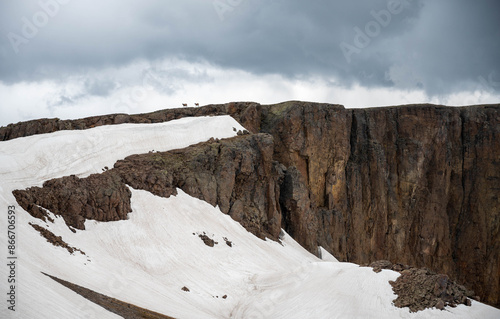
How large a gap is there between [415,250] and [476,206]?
1024 centimetres

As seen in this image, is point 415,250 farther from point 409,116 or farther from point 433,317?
point 433,317

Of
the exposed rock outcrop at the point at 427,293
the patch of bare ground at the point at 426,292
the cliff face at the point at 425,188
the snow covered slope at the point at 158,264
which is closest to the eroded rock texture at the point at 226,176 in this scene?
the snow covered slope at the point at 158,264

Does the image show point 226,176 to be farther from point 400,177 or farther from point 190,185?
point 400,177

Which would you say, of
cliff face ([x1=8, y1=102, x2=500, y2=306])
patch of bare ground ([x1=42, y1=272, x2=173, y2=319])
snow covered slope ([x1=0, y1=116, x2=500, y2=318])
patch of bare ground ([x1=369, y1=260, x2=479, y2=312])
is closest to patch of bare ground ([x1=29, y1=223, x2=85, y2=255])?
snow covered slope ([x1=0, y1=116, x2=500, y2=318])

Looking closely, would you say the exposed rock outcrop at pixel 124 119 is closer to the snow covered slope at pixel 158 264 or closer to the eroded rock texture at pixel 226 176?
the snow covered slope at pixel 158 264

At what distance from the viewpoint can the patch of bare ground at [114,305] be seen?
15559 mm

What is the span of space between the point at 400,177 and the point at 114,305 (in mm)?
51964

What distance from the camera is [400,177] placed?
61.7 meters

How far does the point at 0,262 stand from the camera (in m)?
14.5

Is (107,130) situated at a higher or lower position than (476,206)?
higher

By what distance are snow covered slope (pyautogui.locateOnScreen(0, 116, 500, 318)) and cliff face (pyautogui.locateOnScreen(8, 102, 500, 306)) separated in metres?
15.0

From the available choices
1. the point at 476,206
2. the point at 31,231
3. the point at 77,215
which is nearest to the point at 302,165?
the point at 476,206

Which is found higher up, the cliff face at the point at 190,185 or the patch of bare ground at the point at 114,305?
the cliff face at the point at 190,185

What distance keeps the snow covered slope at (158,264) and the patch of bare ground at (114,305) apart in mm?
697
